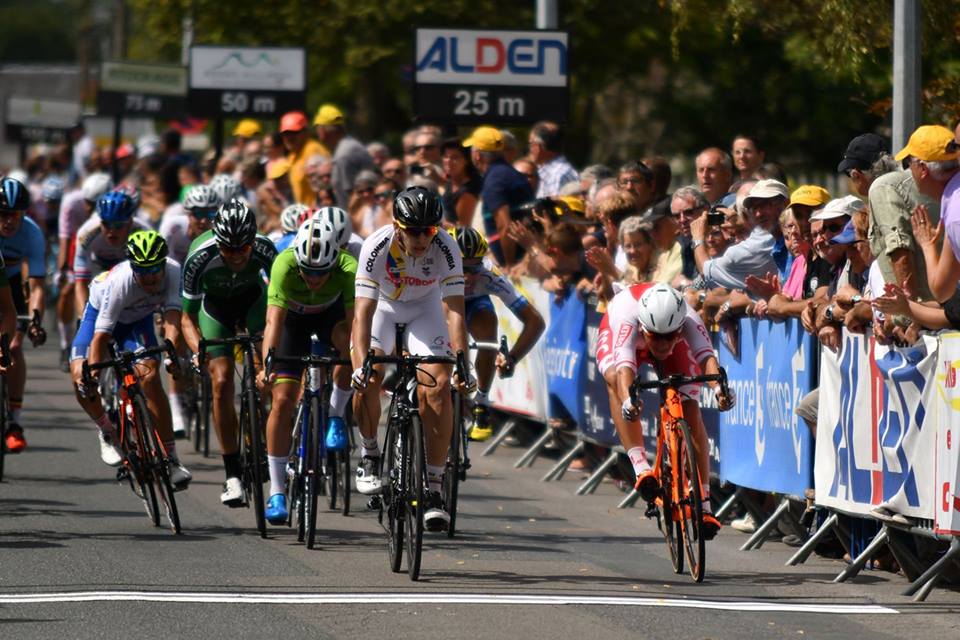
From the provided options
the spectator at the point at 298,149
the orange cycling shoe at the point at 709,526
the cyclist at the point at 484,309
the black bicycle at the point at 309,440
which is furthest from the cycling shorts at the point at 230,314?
the spectator at the point at 298,149

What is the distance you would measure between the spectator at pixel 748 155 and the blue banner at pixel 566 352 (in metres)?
1.72

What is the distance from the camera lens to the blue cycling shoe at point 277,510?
461 inches

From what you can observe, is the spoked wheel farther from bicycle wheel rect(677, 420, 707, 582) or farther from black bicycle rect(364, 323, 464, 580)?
bicycle wheel rect(677, 420, 707, 582)

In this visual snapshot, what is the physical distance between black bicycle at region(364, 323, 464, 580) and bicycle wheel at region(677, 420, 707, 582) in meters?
1.24

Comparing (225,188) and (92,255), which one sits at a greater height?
(225,188)

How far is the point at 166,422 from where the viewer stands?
487 inches

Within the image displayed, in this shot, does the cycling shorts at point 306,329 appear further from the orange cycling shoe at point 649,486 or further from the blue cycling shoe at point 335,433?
the orange cycling shoe at point 649,486

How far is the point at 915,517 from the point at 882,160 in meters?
2.43

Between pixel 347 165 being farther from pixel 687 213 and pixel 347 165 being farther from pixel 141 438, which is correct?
pixel 141 438

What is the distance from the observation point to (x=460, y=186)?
18.0 m

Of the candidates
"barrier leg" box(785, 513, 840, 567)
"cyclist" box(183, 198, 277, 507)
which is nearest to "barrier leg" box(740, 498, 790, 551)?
"barrier leg" box(785, 513, 840, 567)

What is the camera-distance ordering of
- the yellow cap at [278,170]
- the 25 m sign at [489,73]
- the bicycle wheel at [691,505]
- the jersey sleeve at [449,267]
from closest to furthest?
the bicycle wheel at [691,505] < the jersey sleeve at [449,267] < the 25 m sign at [489,73] < the yellow cap at [278,170]

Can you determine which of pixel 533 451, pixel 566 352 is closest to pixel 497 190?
pixel 566 352

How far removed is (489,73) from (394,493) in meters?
9.08
